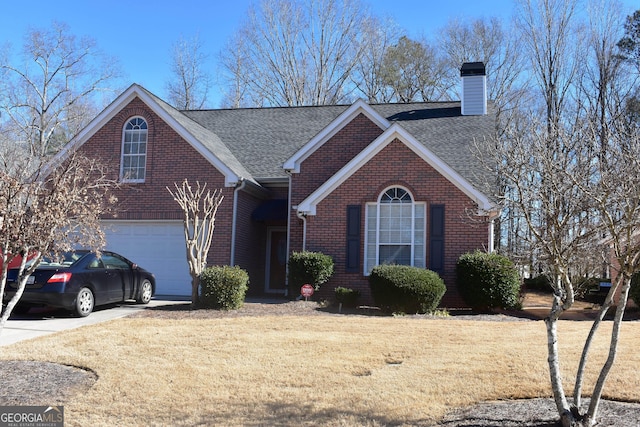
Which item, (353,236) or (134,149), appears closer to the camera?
(353,236)

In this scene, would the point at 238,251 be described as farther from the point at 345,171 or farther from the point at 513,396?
the point at 513,396

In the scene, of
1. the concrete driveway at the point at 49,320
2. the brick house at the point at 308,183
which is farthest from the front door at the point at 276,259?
the concrete driveway at the point at 49,320

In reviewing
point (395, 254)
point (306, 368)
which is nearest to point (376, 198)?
point (395, 254)

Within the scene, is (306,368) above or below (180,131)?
below

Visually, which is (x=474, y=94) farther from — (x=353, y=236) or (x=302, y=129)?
(x=353, y=236)

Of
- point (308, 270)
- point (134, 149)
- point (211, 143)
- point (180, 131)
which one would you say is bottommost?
point (308, 270)

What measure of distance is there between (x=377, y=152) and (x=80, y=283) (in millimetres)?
7776

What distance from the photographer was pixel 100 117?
17.9 m

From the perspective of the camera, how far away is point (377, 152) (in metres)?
15.1

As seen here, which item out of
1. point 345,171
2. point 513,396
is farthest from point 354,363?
point 345,171

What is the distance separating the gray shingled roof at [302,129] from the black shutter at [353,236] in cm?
324

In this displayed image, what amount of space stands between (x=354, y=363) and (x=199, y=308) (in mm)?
5906

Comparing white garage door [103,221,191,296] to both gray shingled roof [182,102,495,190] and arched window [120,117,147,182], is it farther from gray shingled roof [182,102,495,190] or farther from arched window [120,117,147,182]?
gray shingled roof [182,102,495,190]

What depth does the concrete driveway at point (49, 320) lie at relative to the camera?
32.6 ft
